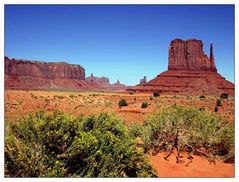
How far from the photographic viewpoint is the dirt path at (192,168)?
6121 mm

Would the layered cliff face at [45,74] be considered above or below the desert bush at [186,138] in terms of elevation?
above

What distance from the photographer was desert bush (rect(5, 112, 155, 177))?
4.82 meters

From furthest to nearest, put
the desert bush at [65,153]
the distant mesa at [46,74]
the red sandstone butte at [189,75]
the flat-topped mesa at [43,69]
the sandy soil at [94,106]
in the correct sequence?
the flat-topped mesa at [43,69] → the distant mesa at [46,74] → the red sandstone butte at [189,75] → the sandy soil at [94,106] → the desert bush at [65,153]

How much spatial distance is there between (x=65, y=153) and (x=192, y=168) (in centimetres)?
285

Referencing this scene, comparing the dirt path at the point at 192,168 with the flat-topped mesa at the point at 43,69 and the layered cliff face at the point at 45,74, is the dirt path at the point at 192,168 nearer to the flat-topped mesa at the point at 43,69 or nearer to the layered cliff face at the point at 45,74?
the layered cliff face at the point at 45,74

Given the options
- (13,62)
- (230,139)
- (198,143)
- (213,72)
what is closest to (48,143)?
(198,143)

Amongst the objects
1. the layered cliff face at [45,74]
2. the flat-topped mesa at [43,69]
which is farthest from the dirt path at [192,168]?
the flat-topped mesa at [43,69]

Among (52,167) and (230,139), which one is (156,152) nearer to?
(230,139)

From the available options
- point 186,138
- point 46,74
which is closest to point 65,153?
point 186,138

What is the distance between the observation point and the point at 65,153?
510 centimetres

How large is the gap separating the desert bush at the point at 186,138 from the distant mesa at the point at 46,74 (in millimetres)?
118033

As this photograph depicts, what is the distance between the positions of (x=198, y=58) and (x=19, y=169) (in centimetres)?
10709

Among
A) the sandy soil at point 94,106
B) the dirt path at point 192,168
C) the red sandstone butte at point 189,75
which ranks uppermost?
the red sandstone butte at point 189,75

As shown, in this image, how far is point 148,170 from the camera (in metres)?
5.75
